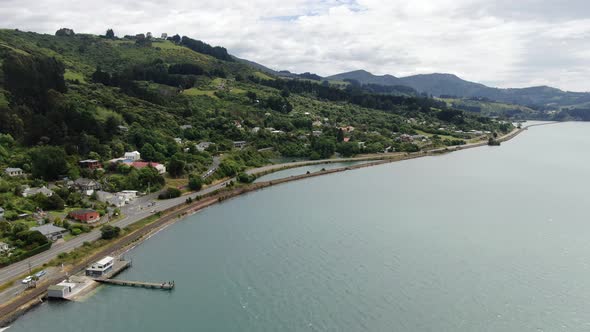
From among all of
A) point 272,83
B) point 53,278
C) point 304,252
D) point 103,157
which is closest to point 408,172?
point 304,252

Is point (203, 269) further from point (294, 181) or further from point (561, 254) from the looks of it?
point (294, 181)

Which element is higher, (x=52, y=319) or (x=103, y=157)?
(x=103, y=157)

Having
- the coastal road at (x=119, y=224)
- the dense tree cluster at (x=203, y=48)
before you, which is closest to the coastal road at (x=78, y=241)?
the coastal road at (x=119, y=224)

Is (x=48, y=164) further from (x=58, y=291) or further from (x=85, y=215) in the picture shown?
(x=58, y=291)

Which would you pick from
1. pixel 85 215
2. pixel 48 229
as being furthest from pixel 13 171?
pixel 48 229

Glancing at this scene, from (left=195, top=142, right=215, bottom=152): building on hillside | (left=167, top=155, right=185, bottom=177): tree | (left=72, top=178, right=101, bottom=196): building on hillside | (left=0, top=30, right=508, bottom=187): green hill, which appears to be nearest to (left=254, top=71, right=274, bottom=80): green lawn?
(left=0, top=30, right=508, bottom=187): green hill

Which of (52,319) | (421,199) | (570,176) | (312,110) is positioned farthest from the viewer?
(312,110)

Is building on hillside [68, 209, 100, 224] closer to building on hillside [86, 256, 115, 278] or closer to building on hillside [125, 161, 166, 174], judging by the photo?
building on hillside [86, 256, 115, 278]
